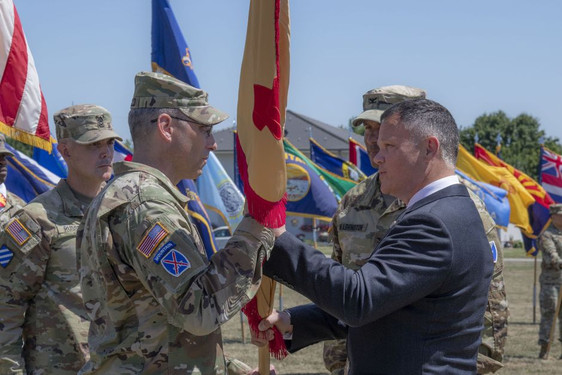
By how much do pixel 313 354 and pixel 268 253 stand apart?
10.4 m

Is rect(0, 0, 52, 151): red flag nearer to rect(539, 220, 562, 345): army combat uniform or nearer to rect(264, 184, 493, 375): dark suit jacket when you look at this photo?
rect(264, 184, 493, 375): dark suit jacket

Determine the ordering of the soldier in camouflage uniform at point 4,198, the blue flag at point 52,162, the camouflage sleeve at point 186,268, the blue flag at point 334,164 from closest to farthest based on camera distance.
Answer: the camouflage sleeve at point 186,268 < the soldier in camouflage uniform at point 4,198 < the blue flag at point 52,162 < the blue flag at point 334,164

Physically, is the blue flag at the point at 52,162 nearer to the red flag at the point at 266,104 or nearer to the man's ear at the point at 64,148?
the man's ear at the point at 64,148

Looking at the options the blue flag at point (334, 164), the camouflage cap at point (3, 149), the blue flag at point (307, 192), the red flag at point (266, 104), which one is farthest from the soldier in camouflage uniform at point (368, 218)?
the blue flag at point (334, 164)

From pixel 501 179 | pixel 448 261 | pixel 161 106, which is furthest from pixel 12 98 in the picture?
pixel 501 179

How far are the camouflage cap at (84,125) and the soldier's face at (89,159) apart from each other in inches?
1.9

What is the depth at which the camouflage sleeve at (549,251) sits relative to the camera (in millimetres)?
14078

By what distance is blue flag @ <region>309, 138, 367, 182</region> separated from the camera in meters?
17.1

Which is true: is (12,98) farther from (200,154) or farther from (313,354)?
(313,354)

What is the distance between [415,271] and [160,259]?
2.88 feet

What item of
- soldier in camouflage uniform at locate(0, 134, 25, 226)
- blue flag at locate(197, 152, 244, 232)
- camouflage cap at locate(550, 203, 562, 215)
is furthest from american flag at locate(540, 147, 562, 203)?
soldier in camouflage uniform at locate(0, 134, 25, 226)

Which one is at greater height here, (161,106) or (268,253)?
(161,106)

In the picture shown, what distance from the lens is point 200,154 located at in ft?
10.9

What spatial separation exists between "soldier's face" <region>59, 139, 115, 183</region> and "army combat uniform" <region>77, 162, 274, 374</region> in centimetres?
197
